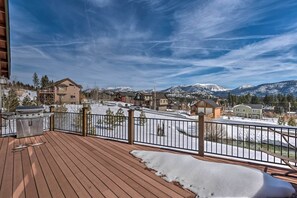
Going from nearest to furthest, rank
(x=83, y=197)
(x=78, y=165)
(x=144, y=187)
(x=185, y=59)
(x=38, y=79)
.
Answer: (x=83, y=197), (x=144, y=187), (x=78, y=165), (x=185, y=59), (x=38, y=79)

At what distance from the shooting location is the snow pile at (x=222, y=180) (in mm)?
2057

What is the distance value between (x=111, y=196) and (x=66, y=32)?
13526 mm

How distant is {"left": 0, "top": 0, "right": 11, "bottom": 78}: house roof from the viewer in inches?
181

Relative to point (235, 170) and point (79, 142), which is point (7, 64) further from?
point (235, 170)

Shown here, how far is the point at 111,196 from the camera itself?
213cm

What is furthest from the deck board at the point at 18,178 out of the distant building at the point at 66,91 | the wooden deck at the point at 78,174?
the distant building at the point at 66,91

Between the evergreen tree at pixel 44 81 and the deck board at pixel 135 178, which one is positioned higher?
the evergreen tree at pixel 44 81

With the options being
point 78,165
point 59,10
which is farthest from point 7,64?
point 78,165

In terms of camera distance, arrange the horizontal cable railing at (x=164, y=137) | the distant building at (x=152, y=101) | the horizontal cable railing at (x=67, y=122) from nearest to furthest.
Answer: the horizontal cable railing at (x=164, y=137)
the horizontal cable railing at (x=67, y=122)
the distant building at (x=152, y=101)

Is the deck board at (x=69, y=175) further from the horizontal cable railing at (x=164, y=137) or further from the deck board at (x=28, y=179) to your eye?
the horizontal cable railing at (x=164, y=137)

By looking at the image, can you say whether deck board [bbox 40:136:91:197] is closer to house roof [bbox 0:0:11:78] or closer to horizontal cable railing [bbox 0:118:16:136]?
horizontal cable railing [bbox 0:118:16:136]

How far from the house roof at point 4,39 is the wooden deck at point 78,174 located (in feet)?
11.4

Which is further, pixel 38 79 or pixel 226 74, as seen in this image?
pixel 226 74

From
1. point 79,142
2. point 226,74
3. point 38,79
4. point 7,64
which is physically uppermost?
point 226,74
